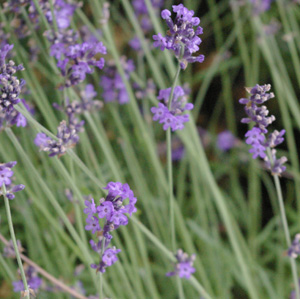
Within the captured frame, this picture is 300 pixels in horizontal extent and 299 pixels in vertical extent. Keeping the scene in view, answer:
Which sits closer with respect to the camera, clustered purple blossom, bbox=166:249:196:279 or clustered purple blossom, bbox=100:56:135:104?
clustered purple blossom, bbox=166:249:196:279

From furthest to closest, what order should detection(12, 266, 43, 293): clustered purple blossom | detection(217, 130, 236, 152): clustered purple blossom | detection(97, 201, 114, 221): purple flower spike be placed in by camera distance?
detection(217, 130, 236, 152): clustered purple blossom → detection(12, 266, 43, 293): clustered purple blossom → detection(97, 201, 114, 221): purple flower spike

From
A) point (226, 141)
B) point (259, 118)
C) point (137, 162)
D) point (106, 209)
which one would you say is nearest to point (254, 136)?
point (259, 118)

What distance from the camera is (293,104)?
2197 millimetres

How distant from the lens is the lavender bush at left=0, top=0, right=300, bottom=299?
45.3 inches

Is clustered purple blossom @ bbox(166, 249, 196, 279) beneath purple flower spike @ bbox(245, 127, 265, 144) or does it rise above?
beneath

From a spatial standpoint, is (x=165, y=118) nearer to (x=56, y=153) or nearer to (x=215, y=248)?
(x=56, y=153)

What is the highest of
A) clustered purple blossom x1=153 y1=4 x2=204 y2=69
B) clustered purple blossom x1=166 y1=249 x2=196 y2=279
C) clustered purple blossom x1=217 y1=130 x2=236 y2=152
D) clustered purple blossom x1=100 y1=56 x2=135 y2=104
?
clustered purple blossom x1=153 y1=4 x2=204 y2=69

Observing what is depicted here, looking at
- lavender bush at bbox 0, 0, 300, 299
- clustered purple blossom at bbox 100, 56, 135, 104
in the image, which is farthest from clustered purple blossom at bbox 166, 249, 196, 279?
clustered purple blossom at bbox 100, 56, 135, 104

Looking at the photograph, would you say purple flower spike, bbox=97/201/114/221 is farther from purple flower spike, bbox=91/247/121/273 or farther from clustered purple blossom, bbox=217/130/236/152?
clustered purple blossom, bbox=217/130/236/152

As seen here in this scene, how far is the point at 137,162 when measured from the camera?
2.35 meters

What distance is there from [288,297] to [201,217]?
2.13 feet

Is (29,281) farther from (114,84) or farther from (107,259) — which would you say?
(114,84)

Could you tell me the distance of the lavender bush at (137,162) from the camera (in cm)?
115

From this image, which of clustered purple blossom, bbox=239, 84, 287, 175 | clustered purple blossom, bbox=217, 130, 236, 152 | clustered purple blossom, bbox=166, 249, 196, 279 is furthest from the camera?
clustered purple blossom, bbox=217, 130, 236, 152
